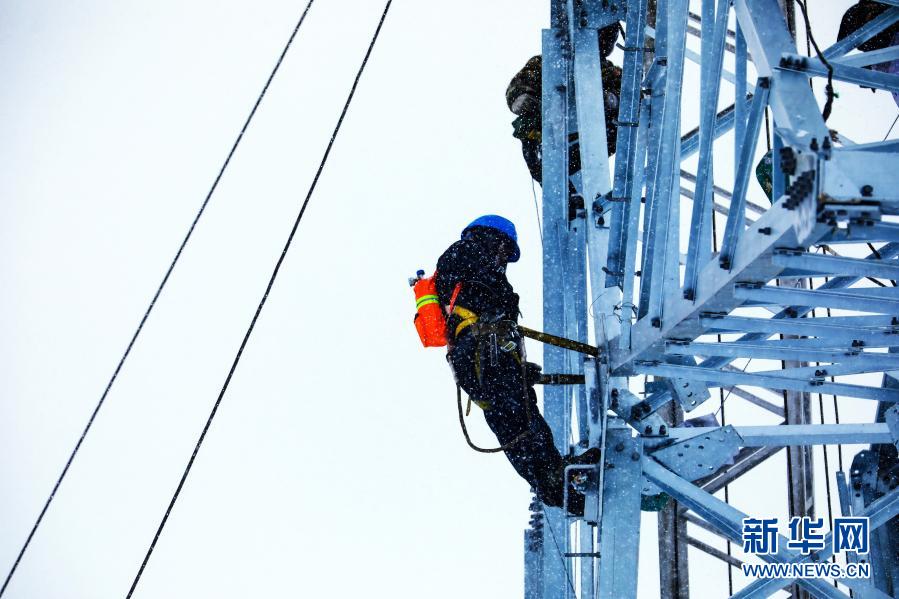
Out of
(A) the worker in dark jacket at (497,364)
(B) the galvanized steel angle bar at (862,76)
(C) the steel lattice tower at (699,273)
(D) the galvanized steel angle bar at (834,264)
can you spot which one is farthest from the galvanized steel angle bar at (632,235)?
(B) the galvanized steel angle bar at (862,76)

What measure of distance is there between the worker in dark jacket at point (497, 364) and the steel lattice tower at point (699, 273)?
30 cm

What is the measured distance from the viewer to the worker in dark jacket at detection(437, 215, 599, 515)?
5.24 metres

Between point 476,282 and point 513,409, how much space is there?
30.0 inches

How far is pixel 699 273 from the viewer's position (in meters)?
3.97

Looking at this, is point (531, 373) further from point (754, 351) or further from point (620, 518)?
point (754, 351)

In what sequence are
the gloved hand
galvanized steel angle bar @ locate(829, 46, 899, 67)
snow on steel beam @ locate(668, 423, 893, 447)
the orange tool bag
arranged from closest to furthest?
galvanized steel angle bar @ locate(829, 46, 899, 67)
snow on steel beam @ locate(668, 423, 893, 447)
the gloved hand
the orange tool bag

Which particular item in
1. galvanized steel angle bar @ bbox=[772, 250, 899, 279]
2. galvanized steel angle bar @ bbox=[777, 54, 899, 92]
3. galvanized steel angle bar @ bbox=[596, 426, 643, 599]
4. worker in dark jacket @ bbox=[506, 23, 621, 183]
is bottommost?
galvanized steel angle bar @ bbox=[596, 426, 643, 599]

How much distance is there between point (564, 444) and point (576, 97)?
2312 mm

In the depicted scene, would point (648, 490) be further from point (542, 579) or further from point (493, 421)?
point (542, 579)

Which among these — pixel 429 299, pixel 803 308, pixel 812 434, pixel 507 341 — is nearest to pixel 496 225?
pixel 429 299

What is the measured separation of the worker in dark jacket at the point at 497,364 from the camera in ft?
17.2

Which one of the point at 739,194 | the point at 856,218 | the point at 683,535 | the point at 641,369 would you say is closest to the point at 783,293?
the point at 739,194

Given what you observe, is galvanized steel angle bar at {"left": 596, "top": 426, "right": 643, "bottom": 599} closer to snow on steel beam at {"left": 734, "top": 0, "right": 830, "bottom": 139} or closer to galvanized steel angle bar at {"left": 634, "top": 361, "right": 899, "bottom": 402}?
galvanized steel angle bar at {"left": 634, "top": 361, "right": 899, "bottom": 402}

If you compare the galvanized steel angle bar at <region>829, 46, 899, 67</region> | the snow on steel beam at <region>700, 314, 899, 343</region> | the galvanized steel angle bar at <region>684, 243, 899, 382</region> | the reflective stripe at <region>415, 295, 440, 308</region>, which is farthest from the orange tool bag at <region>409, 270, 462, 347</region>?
the galvanized steel angle bar at <region>829, 46, 899, 67</region>
